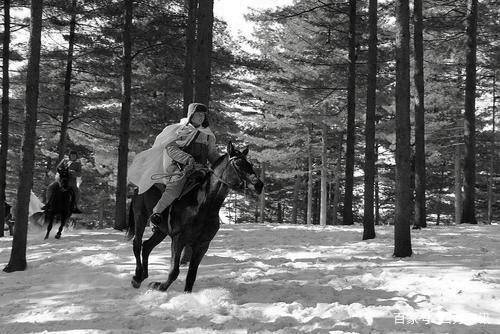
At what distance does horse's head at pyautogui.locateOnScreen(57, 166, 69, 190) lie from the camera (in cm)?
1302

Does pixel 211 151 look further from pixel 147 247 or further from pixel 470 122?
pixel 470 122

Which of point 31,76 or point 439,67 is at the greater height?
point 439,67

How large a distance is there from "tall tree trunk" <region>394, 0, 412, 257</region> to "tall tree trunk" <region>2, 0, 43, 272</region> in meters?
7.64

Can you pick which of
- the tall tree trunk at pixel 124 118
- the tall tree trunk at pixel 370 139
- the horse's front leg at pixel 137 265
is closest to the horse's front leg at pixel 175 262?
the horse's front leg at pixel 137 265

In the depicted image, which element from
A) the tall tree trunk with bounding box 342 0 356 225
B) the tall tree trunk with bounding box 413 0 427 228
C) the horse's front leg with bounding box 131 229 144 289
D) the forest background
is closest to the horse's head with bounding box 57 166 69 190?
the forest background

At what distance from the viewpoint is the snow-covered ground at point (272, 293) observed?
15.7 ft

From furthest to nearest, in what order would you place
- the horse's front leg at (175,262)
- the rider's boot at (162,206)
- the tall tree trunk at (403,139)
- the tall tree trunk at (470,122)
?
the tall tree trunk at (470,122)
the tall tree trunk at (403,139)
the rider's boot at (162,206)
the horse's front leg at (175,262)

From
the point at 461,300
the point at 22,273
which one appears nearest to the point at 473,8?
the point at 461,300

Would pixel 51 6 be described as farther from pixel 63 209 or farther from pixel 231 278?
pixel 231 278

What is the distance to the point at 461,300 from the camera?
5.27 m

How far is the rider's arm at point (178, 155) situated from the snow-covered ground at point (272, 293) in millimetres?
1878

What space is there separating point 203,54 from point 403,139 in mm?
4639

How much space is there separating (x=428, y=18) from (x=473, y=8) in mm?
1621

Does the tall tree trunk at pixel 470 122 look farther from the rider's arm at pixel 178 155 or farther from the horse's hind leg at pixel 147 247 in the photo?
the rider's arm at pixel 178 155
